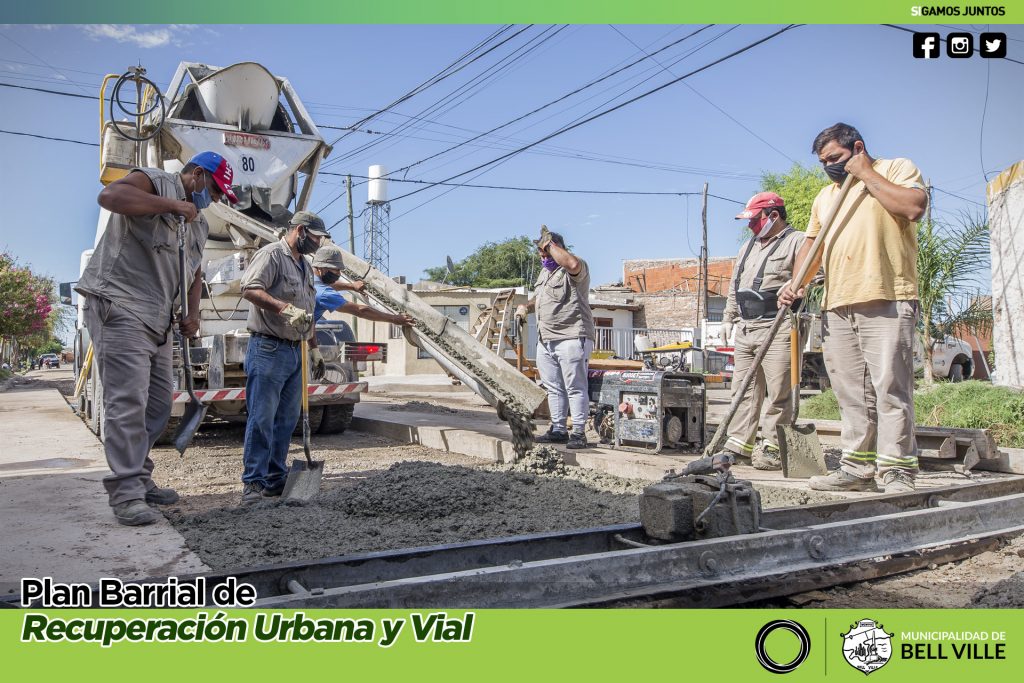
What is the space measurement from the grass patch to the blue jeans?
4.76 metres

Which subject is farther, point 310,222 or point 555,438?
point 555,438

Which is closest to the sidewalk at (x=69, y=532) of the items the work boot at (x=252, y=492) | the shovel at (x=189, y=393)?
the shovel at (x=189, y=393)

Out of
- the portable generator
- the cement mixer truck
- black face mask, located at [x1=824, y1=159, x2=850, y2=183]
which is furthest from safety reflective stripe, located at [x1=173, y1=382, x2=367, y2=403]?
black face mask, located at [x1=824, y1=159, x2=850, y2=183]

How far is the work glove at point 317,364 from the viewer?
6809mm

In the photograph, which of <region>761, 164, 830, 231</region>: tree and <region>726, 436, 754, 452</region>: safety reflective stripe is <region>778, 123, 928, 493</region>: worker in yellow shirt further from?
<region>761, 164, 830, 231</region>: tree

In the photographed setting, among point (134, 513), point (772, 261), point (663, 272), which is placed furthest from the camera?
point (663, 272)

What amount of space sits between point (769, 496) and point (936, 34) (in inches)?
100

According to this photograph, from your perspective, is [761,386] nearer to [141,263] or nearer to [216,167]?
[216,167]

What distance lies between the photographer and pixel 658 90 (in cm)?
1056

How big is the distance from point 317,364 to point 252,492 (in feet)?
9.15

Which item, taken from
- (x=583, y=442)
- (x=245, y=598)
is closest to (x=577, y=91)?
(x=583, y=442)

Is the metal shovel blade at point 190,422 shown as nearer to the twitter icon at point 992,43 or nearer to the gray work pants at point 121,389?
the gray work pants at point 121,389

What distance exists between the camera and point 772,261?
541cm

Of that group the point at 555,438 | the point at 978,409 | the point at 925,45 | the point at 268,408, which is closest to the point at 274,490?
the point at 268,408
